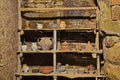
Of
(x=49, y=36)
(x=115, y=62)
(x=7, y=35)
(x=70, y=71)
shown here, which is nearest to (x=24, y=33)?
(x=49, y=36)

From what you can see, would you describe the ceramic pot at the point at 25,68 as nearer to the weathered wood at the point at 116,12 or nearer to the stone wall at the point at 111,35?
the stone wall at the point at 111,35

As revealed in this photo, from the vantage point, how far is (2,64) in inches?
147

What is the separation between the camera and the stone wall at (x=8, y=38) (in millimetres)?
3746

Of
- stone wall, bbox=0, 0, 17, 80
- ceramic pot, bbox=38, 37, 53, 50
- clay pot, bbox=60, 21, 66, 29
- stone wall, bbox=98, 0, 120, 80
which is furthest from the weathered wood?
stone wall, bbox=0, 0, 17, 80

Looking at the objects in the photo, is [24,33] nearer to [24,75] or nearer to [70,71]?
[24,75]

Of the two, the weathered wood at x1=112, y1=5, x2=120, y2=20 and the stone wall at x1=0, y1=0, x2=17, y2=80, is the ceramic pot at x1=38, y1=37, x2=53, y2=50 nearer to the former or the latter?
the stone wall at x1=0, y1=0, x2=17, y2=80

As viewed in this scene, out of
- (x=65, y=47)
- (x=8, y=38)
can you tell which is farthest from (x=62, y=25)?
(x=8, y=38)

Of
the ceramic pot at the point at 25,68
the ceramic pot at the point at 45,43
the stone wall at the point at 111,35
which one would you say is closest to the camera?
the stone wall at the point at 111,35

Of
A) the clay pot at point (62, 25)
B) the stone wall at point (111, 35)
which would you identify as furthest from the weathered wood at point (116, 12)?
the clay pot at point (62, 25)

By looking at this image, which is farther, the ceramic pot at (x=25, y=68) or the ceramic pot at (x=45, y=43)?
the ceramic pot at (x=25, y=68)

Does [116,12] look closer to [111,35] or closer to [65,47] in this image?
[111,35]

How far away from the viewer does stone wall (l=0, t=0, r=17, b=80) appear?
375 cm

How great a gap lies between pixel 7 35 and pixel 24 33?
84 centimetres

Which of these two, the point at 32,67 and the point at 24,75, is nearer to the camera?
the point at 24,75
